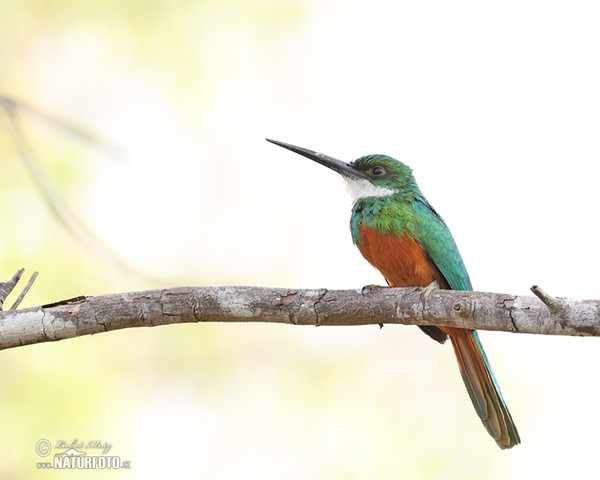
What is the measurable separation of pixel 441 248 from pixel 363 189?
585 millimetres

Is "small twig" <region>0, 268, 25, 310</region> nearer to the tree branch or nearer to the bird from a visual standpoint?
the tree branch

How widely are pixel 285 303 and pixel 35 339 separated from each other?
0.86 meters

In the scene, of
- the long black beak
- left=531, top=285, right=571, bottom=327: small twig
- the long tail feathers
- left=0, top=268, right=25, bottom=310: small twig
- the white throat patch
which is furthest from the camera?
the long black beak

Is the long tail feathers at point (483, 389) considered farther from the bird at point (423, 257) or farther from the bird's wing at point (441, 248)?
the bird's wing at point (441, 248)

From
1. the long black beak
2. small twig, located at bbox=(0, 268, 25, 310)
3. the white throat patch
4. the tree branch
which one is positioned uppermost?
the long black beak

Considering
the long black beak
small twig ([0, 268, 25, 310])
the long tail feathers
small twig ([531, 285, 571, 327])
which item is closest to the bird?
the long tail feathers

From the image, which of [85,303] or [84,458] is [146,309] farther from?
[84,458]

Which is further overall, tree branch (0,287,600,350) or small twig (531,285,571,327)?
tree branch (0,287,600,350)

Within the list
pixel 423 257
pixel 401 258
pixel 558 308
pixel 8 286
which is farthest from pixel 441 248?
pixel 8 286

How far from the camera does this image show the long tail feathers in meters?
2.87

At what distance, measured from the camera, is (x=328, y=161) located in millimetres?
3703

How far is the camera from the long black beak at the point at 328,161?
3637 millimetres

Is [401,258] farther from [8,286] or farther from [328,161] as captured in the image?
[8,286]

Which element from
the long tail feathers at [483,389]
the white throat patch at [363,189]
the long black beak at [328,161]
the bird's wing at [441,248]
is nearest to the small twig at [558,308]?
the long tail feathers at [483,389]
